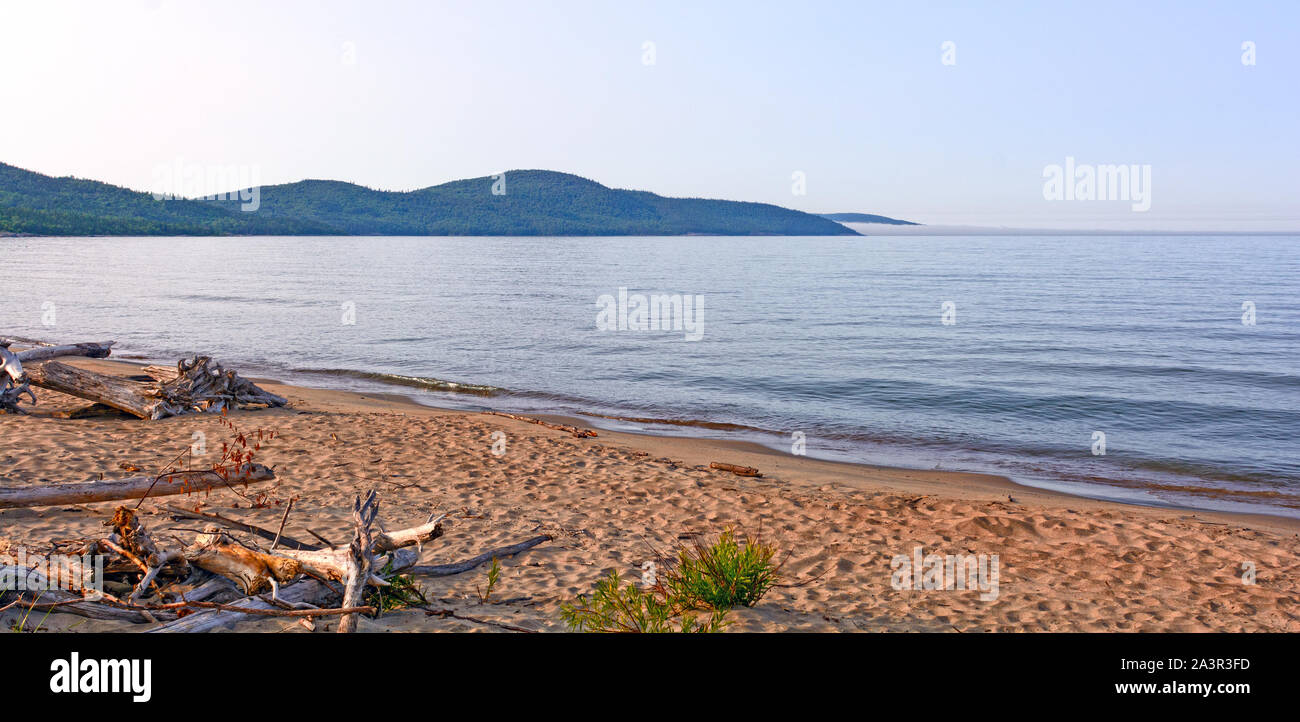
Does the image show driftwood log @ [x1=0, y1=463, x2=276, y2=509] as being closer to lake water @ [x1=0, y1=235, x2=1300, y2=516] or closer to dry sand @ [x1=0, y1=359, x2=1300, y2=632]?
dry sand @ [x1=0, y1=359, x2=1300, y2=632]

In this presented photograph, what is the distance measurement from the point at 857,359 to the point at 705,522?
667 inches

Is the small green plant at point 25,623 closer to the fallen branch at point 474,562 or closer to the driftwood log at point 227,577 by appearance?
the driftwood log at point 227,577

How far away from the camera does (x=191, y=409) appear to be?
14.2 metres

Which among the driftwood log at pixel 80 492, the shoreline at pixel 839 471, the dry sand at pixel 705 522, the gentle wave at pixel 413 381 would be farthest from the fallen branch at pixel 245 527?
the gentle wave at pixel 413 381

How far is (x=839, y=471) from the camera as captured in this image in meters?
13.2

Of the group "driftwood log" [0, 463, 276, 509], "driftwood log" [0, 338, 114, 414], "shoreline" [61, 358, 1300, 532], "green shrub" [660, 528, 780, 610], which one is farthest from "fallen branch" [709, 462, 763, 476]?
"driftwood log" [0, 338, 114, 414]

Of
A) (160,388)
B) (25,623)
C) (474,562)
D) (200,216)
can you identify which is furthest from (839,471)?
(200,216)

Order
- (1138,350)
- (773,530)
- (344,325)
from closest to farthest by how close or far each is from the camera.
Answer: (773,530) < (1138,350) < (344,325)

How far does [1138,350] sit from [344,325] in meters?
30.2

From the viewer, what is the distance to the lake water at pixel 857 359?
15.0 metres

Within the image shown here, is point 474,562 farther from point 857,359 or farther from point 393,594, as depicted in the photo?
point 857,359
